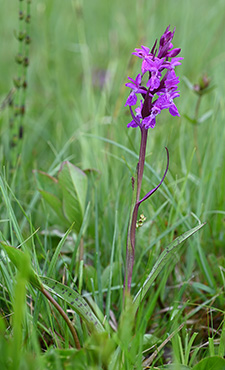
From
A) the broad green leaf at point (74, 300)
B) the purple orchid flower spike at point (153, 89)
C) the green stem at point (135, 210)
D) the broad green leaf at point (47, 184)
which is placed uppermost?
the purple orchid flower spike at point (153, 89)

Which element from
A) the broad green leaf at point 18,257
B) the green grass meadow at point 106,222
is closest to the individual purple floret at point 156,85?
the green grass meadow at point 106,222

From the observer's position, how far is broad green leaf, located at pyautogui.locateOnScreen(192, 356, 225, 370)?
93 cm

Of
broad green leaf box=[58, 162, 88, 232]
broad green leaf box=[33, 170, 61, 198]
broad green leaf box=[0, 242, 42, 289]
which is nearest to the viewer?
broad green leaf box=[0, 242, 42, 289]

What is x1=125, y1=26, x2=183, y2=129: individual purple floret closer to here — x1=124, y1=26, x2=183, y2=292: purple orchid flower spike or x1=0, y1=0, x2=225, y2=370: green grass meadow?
x1=124, y1=26, x2=183, y2=292: purple orchid flower spike

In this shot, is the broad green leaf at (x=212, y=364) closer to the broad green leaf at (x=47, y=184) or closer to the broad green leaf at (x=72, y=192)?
the broad green leaf at (x=72, y=192)

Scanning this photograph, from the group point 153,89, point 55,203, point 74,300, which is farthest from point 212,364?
point 55,203

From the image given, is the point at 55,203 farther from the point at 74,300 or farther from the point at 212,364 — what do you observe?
the point at 212,364

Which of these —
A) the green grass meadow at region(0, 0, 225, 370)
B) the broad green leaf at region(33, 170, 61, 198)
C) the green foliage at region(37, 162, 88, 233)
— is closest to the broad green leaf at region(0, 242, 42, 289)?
the green grass meadow at region(0, 0, 225, 370)

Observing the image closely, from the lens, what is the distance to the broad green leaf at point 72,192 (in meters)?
1.44

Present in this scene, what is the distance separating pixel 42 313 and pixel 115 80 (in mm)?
2041

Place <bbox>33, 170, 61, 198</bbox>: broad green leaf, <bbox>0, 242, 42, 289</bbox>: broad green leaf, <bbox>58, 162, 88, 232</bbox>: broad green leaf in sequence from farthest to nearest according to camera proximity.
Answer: <bbox>33, 170, 61, 198</bbox>: broad green leaf < <bbox>58, 162, 88, 232</bbox>: broad green leaf < <bbox>0, 242, 42, 289</bbox>: broad green leaf

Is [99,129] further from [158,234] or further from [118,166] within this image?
[158,234]

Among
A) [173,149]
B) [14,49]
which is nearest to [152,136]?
[173,149]

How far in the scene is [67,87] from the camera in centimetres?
298
